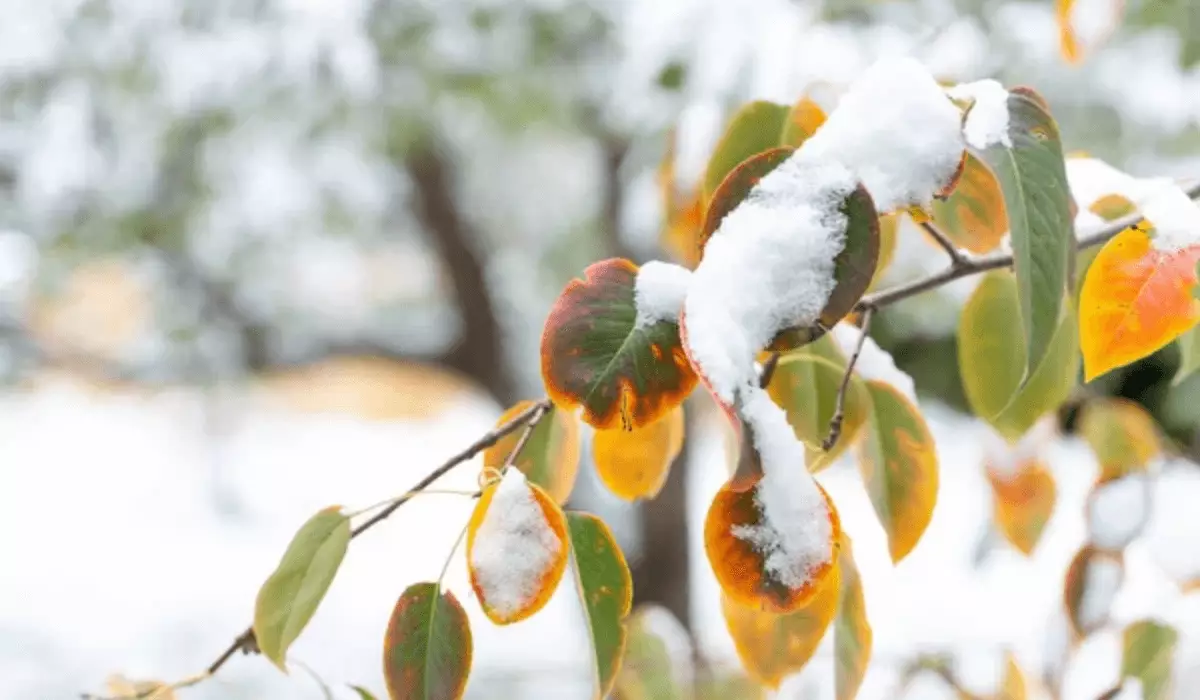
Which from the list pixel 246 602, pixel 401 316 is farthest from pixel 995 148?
pixel 246 602

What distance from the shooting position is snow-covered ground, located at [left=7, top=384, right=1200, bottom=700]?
1809mm

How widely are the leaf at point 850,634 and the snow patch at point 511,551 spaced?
3.7 inches

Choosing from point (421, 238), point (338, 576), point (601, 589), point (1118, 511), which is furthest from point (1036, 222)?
point (338, 576)

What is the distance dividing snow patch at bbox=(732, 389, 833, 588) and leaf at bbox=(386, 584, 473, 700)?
8cm

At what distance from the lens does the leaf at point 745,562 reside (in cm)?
21

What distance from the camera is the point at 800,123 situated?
29 centimetres

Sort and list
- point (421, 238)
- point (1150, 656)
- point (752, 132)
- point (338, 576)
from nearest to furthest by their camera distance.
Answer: point (752, 132), point (1150, 656), point (421, 238), point (338, 576)

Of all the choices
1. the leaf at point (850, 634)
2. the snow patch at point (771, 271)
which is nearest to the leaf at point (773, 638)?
the leaf at point (850, 634)

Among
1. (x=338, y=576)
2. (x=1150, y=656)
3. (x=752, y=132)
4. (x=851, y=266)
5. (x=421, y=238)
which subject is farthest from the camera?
(x=338, y=576)

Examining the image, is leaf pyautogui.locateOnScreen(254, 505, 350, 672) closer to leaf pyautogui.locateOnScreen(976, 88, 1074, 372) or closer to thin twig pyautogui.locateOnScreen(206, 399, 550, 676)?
thin twig pyautogui.locateOnScreen(206, 399, 550, 676)

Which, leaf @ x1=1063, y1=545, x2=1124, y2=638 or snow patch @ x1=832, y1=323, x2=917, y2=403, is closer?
snow patch @ x1=832, y1=323, x2=917, y2=403

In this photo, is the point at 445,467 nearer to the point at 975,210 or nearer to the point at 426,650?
the point at 426,650

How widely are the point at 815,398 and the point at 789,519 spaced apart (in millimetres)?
92

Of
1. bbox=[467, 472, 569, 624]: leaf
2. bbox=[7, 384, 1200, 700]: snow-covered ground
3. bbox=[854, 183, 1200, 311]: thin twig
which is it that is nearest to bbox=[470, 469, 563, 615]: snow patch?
bbox=[467, 472, 569, 624]: leaf
